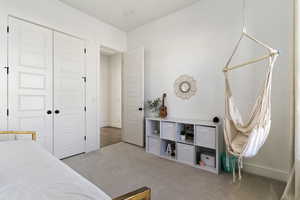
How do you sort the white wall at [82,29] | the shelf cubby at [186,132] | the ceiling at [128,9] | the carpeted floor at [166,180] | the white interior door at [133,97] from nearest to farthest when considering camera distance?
1. the carpeted floor at [166,180]
2. the white wall at [82,29]
3. the shelf cubby at [186,132]
4. the ceiling at [128,9]
5. the white interior door at [133,97]

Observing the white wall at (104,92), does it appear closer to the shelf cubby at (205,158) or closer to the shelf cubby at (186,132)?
the shelf cubby at (186,132)

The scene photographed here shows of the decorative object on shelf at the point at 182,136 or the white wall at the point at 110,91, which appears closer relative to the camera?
the decorative object on shelf at the point at 182,136

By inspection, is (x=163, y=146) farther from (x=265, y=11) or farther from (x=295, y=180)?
(x=265, y=11)

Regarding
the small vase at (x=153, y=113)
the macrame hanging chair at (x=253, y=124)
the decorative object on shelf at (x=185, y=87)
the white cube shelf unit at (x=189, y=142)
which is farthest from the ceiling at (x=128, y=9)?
the white cube shelf unit at (x=189, y=142)

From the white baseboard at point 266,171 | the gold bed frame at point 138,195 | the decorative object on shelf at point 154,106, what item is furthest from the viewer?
the decorative object on shelf at point 154,106

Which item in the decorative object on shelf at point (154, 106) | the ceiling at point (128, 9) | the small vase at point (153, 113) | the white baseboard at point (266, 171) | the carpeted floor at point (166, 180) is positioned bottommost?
the carpeted floor at point (166, 180)

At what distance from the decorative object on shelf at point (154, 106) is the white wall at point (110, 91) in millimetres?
2576

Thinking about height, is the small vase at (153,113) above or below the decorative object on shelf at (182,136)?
above

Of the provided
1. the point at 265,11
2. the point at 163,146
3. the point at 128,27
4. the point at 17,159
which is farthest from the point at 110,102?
the point at 265,11

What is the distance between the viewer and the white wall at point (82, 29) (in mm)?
2307

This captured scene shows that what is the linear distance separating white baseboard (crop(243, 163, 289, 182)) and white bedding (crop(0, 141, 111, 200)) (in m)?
2.39

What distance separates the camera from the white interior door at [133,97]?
11.6 feet

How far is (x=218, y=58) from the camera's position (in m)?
2.63

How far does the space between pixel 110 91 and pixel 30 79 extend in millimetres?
3755
